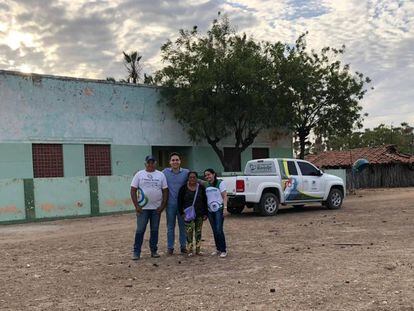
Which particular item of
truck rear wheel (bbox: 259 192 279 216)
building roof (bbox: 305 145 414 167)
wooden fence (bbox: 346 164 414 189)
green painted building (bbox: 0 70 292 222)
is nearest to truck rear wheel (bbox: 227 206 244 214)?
truck rear wheel (bbox: 259 192 279 216)

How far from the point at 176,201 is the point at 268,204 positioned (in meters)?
7.44

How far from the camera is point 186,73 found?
74.6 ft

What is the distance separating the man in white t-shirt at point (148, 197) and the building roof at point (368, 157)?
34883 mm

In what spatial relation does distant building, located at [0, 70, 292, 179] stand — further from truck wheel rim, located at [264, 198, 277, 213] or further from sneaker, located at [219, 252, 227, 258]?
sneaker, located at [219, 252, 227, 258]

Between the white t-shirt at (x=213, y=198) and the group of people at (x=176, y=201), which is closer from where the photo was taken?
the group of people at (x=176, y=201)

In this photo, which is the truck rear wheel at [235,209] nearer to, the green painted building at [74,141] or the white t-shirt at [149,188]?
the green painted building at [74,141]

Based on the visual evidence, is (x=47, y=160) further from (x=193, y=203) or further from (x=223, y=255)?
(x=223, y=255)

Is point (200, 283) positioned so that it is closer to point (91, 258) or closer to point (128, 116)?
point (91, 258)

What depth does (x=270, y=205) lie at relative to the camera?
629 inches

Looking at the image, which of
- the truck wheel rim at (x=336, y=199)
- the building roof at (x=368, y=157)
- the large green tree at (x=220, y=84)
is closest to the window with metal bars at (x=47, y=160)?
the large green tree at (x=220, y=84)

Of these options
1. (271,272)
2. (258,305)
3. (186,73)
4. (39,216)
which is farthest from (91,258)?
(186,73)

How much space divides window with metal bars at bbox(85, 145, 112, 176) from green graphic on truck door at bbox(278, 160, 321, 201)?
8.82 meters

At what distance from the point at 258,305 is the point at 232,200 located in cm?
1017

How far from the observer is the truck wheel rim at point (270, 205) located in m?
15.9
